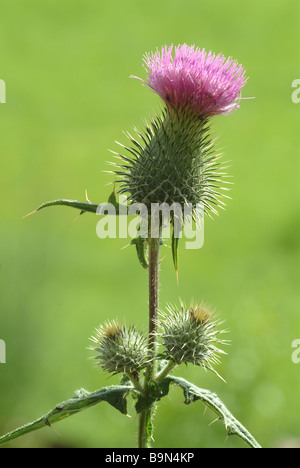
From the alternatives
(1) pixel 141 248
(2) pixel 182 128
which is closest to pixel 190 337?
(1) pixel 141 248

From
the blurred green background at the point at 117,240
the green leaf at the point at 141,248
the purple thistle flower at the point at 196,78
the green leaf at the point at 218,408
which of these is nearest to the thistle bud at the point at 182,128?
the purple thistle flower at the point at 196,78

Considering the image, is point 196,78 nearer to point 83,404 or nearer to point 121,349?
point 121,349

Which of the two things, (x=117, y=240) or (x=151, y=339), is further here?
(x=117, y=240)

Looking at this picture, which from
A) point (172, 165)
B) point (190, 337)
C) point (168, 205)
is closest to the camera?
point (190, 337)

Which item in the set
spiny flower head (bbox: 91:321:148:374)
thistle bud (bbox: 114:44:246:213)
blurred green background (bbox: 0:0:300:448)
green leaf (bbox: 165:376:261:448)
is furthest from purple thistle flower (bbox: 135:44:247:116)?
green leaf (bbox: 165:376:261:448)
